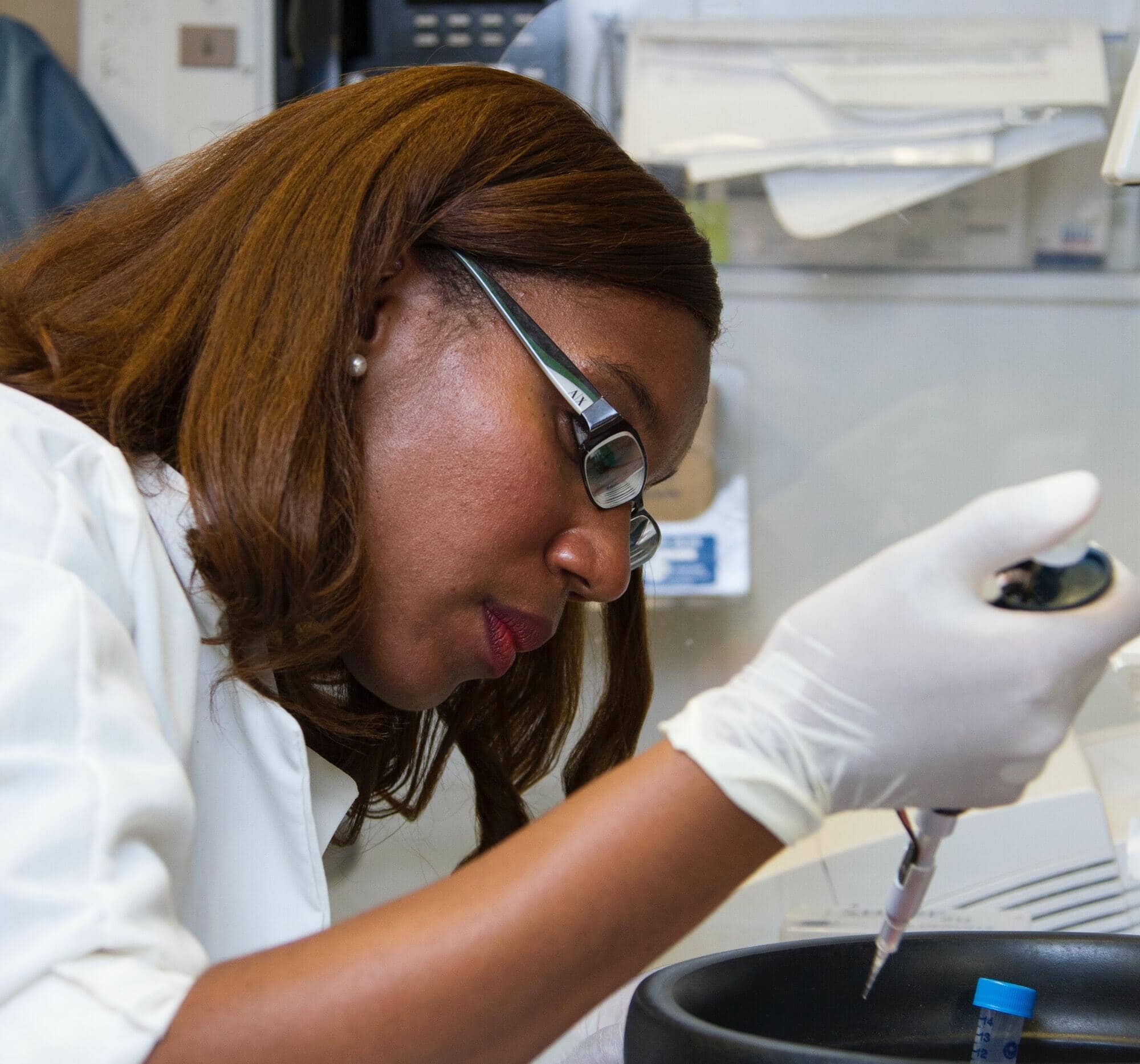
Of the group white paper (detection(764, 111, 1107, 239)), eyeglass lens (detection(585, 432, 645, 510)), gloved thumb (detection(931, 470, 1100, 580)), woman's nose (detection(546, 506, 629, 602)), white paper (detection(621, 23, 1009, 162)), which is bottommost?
woman's nose (detection(546, 506, 629, 602))

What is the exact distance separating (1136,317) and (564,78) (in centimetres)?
76

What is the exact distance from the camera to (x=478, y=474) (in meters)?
0.73

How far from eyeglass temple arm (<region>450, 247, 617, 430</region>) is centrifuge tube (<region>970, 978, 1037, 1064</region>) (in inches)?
15.5

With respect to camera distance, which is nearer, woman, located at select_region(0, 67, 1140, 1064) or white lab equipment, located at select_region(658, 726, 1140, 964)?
woman, located at select_region(0, 67, 1140, 1064)

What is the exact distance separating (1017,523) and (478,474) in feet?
1.14

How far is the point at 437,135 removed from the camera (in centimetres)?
76

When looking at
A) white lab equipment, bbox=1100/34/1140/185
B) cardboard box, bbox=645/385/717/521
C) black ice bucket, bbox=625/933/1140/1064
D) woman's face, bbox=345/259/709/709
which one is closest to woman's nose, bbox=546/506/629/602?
woman's face, bbox=345/259/709/709

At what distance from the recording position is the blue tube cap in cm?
62

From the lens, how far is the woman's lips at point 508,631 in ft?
2.54

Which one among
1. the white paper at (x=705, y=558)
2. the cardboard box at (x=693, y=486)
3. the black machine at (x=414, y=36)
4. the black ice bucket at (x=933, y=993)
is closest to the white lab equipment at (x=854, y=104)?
the black machine at (x=414, y=36)

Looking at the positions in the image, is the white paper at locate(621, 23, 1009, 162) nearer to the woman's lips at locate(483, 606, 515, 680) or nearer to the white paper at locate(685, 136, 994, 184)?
the white paper at locate(685, 136, 994, 184)

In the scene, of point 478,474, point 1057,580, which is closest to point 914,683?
point 1057,580

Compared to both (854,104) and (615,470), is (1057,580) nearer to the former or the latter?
(615,470)

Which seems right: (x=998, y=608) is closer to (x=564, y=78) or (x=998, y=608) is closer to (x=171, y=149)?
→ (x=564, y=78)
